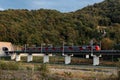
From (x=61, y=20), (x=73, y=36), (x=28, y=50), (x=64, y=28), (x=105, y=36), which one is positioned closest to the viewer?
(x=28, y=50)

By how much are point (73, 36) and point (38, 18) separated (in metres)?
22.8

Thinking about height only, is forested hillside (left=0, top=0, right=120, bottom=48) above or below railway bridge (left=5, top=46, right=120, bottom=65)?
above

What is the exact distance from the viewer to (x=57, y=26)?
113562 mm

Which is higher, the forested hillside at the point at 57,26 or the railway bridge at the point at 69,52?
the forested hillside at the point at 57,26

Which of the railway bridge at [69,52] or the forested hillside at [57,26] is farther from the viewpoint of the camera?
the forested hillside at [57,26]

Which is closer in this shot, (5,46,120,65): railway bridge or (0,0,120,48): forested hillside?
(5,46,120,65): railway bridge

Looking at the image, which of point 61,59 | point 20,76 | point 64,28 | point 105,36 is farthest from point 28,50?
point 20,76

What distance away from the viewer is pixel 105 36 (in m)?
94.2

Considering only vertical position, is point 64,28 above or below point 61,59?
above

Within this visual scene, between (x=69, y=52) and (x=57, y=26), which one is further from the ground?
(x=57, y=26)

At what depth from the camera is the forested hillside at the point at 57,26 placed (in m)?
99.9

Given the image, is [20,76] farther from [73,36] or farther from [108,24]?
[108,24]

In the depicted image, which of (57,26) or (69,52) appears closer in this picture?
(69,52)

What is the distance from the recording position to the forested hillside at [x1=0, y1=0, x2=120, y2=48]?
99.9 m
